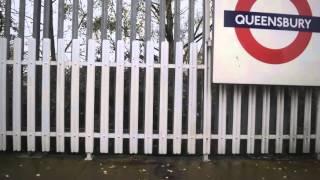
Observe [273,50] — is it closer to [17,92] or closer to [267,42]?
[267,42]

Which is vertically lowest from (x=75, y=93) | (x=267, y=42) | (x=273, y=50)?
(x=75, y=93)

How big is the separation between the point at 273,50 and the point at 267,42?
153 millimetres

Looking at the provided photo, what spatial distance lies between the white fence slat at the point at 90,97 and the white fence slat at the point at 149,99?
813 mm

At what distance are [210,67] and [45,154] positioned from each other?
2895 mm

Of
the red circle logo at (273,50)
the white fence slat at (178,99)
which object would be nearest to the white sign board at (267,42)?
the red circle logo at (273,50)

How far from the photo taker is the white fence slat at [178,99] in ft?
23.7

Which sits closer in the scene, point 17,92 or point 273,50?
point 17,92

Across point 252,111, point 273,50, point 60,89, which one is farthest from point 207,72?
point 60,89

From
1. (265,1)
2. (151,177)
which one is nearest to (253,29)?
(265,1)

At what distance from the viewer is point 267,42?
7.23 metres

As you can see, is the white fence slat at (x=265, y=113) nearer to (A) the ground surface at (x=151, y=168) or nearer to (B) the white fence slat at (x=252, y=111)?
(B) the white fence slat at (x=252, y=111)

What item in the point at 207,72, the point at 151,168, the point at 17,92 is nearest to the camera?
the point at 151,168

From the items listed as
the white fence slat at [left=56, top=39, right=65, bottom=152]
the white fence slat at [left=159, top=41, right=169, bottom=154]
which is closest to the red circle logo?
the white fence slat at [left=159, top=41, right=169, bottom=154]

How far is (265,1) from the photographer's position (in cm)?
721
